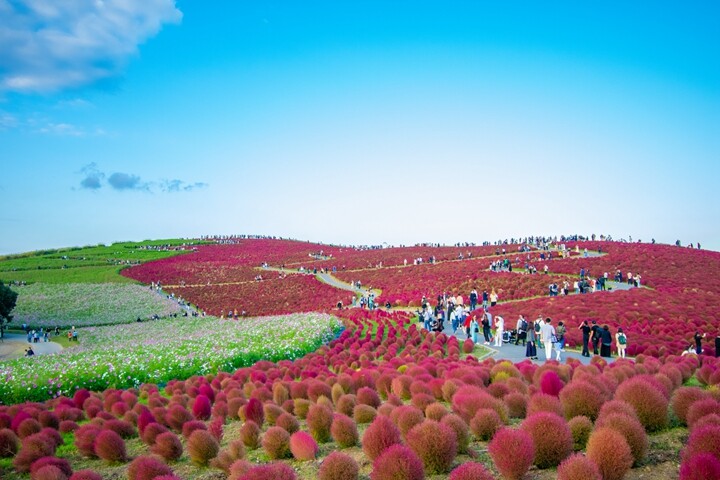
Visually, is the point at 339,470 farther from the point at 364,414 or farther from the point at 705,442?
the point at 705,442

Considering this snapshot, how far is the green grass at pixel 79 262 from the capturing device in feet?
244

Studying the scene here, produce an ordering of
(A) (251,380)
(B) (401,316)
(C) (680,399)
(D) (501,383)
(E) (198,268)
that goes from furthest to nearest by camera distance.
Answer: (E) (198,268) < (B) (401,316) < (A) (251,380) < (D) (501,383) < (C) (680,399)

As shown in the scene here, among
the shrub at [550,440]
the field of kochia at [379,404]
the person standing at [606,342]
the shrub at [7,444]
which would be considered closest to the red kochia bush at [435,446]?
the field of kochia at [379,404]

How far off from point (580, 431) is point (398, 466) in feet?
8.55

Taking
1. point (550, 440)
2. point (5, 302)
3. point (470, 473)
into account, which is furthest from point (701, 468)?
point (5, 302)

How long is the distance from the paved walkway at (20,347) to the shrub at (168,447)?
1306 inches

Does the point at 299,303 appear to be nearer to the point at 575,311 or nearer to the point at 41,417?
the point at 575,311

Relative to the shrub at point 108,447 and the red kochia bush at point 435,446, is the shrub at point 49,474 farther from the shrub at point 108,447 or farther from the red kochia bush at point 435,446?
the red kochia bush at point 435,446

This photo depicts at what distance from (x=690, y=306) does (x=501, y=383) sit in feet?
80.5

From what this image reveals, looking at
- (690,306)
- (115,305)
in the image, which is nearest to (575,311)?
(690,306)

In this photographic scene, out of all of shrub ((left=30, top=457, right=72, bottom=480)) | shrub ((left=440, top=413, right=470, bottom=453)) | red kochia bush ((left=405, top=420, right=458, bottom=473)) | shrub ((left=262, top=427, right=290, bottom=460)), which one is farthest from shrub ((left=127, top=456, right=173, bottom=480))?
shrub ((left=440, top=413, right=470, bottom=453))

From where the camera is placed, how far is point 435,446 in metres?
6.16

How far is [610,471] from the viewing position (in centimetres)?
526

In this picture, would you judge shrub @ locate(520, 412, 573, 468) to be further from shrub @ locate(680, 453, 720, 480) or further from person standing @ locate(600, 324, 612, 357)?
person standing @ locate(600, 324, 612, 357)
